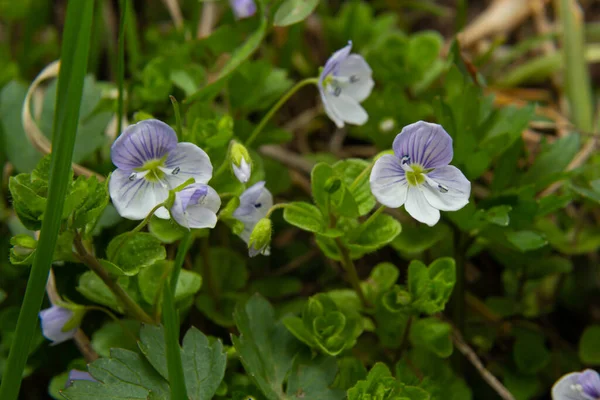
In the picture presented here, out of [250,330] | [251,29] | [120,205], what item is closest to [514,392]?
[250,330]

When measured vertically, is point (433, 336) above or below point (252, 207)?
below

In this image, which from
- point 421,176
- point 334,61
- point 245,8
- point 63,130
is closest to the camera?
point 63,130

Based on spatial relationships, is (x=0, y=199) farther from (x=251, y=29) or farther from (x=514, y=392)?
(x=514, y=392)

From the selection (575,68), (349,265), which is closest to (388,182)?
(349,265)

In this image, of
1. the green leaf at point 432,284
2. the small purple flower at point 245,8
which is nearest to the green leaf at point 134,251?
the green leaf at point 432,284

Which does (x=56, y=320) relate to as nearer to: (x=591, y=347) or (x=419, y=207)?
(x=419, y=207)

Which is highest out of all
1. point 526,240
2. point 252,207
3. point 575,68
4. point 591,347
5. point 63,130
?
point 63,130
